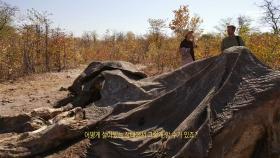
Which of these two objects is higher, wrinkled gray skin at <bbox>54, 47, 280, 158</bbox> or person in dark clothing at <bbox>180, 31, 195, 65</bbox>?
person in dark clothing at <bbox>180, 31, 195, 65</bbox>

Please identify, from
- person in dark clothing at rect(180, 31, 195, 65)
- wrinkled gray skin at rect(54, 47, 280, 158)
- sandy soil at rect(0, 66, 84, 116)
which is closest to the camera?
wrinkled gray skin at rect(54, 47, 280, 158)

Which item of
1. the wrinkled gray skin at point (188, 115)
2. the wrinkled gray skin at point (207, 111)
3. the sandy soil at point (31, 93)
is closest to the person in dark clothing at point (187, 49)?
the wrinkled gray skin at point (188, 115)

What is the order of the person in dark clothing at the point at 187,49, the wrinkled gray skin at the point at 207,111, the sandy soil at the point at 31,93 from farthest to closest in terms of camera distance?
the sandy soil at the point at 31,93
the person in dark clothing at the point at 187,49
the wrinkled gray skin at the point at 207,111

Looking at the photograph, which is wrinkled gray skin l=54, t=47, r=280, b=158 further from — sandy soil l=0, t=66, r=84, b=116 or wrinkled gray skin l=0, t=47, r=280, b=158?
sandy soil l=0, t=66, r=84, b=116

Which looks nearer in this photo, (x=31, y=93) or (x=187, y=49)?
(x=187, y=49)

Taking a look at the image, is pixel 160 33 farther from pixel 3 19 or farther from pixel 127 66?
pixel 127 66

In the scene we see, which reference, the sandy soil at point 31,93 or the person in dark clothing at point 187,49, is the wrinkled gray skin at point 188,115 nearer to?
the sandy soil at point 31,93

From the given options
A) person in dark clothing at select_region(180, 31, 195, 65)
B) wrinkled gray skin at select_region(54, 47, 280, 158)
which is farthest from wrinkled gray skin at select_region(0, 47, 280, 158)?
person in dark clothing at select_region(180, 31, 195, 65)

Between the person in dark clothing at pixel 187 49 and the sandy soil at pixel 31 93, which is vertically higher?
the person in dark clothing at pixel 187 49

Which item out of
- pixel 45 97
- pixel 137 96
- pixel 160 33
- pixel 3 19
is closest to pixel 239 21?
pixel 160 33

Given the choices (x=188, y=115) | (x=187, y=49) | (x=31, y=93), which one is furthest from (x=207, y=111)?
(x=31, y=93)

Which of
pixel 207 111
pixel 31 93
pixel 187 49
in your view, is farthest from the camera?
pixel 31 93

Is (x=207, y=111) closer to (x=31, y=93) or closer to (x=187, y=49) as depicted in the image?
(x=187, y=49)

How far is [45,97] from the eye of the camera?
31.3 ft
